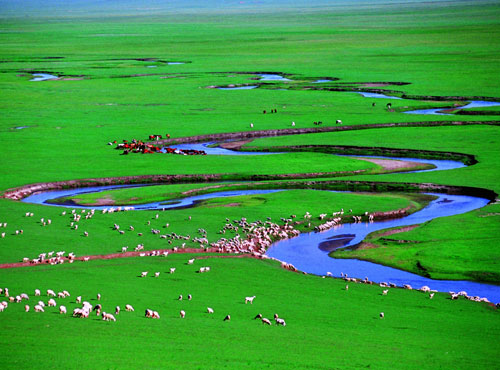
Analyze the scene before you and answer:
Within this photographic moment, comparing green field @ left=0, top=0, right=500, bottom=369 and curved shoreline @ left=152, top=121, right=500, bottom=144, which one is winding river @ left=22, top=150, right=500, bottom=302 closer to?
green field @ left=0, top=0, right=500, bottom=369

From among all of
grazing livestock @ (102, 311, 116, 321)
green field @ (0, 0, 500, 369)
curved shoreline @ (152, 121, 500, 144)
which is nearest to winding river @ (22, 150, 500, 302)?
green field @ (0, 0, 500, 369)

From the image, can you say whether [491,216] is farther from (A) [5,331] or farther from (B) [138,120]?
(B) [138,120]

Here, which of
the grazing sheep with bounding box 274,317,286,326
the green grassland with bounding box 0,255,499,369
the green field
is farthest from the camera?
the grazing sheep with bounding box 274,317,286,326

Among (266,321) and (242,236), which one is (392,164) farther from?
(266,321)

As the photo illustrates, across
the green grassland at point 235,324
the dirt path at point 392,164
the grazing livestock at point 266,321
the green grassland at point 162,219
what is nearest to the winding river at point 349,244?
the green grassland at point 162,219

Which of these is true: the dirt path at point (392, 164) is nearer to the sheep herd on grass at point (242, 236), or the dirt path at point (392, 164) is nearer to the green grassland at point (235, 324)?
the sheep herd on grass at point (242, 236)
